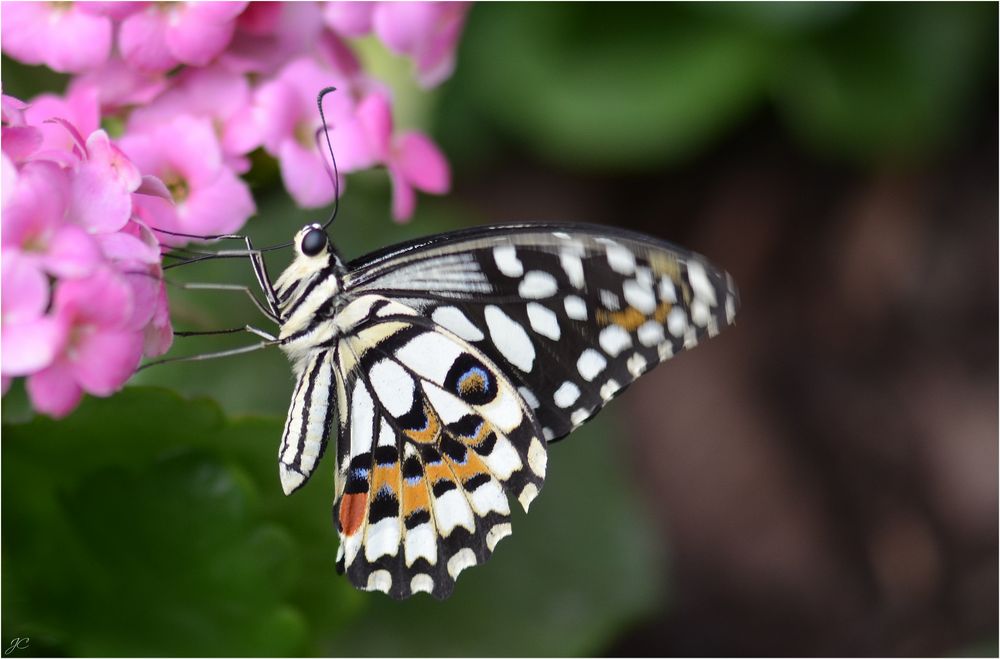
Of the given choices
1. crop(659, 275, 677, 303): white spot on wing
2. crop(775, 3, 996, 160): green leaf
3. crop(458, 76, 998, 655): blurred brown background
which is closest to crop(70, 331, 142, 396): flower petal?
crop(659, 275, 677, 303): white spot on wing

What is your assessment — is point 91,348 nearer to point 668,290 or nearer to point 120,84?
point 120,84

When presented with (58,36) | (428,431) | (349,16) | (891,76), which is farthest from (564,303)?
(891,76)

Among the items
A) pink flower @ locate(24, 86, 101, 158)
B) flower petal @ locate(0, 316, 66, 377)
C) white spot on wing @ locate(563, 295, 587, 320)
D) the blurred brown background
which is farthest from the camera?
the blurred brown background

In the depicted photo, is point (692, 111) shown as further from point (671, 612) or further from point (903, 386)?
point (671, 612)

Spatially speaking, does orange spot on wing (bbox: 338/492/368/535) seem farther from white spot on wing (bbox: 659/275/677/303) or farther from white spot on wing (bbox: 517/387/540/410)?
white spot on wing (bbox: 659/275/677/303)

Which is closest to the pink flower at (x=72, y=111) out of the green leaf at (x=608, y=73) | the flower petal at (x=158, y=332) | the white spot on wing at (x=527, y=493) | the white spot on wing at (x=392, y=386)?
the flower petal at (x=158, y=332)

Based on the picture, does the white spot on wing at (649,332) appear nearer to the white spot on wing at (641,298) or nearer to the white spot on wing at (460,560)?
the white spot on wing at (641,298)

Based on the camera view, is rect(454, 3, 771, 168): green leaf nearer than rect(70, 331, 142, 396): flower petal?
No

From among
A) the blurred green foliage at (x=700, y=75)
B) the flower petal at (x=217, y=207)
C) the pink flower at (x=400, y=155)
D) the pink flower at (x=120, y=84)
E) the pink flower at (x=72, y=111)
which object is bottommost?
the flower petal at (x=217, y=207)
